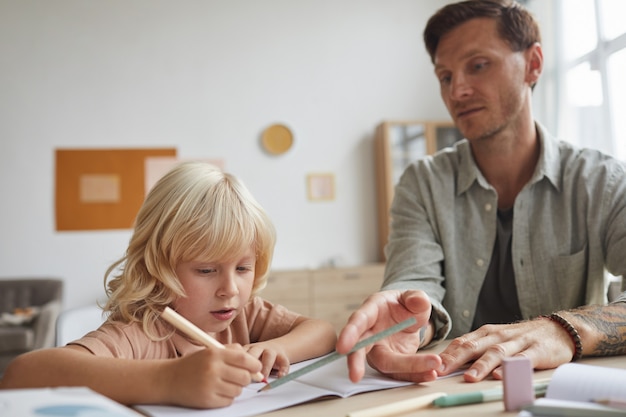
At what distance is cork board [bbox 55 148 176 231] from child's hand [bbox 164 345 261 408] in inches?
174

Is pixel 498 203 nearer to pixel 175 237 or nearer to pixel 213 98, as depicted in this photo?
pixel 175 237

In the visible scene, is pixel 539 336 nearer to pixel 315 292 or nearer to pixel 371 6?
pixel 315 292

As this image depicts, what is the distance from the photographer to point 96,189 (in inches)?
198

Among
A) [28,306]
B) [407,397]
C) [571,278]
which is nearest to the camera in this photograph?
[407,397]

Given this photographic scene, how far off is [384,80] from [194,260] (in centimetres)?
472

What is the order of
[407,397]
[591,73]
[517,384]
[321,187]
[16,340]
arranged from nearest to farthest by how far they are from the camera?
[517,384] < [407,397] < [591,73] < [16,340] < [321,187]

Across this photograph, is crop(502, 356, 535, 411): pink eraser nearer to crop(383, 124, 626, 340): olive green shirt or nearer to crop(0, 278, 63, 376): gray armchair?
crop(383, 124, 626, 340): olive green shirt

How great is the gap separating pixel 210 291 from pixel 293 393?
0.34 meters

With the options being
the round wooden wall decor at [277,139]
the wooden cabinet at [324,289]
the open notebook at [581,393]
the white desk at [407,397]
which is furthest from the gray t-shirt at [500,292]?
the round wooden wall decor at [277,139]

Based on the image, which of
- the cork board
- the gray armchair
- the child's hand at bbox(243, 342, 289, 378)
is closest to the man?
the child's hand at bbox(243, 342, 289, 378)

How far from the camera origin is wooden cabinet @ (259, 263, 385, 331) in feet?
15.7

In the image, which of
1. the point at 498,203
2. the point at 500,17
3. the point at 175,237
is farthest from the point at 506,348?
the point at 500,17

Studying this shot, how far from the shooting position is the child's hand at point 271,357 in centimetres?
96

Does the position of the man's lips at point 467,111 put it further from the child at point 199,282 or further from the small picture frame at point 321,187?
the small picture frame at point 321,187
